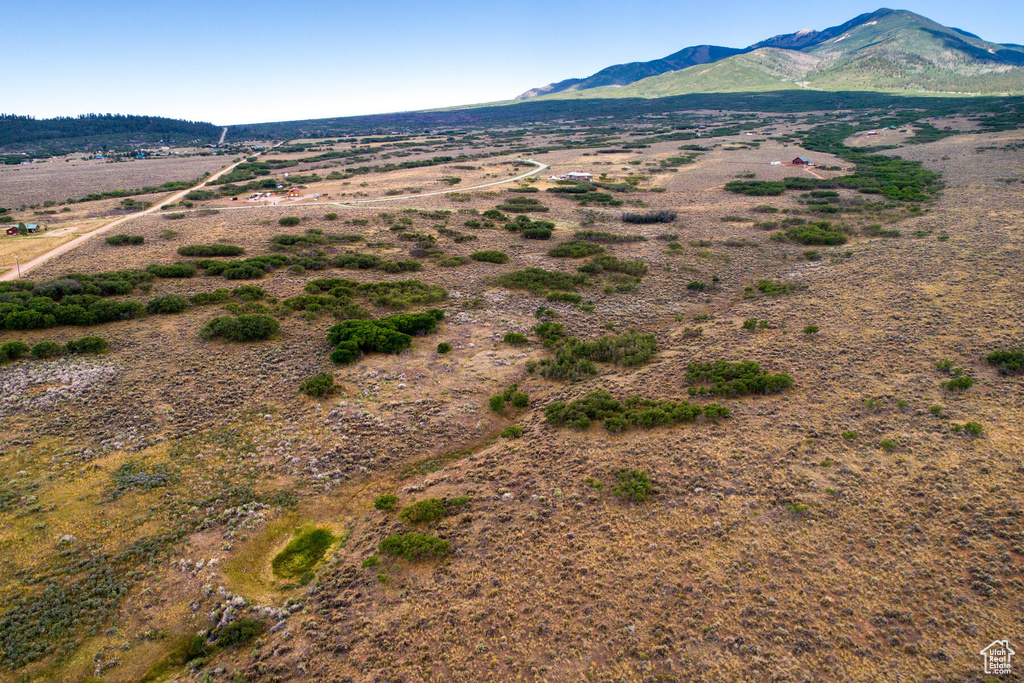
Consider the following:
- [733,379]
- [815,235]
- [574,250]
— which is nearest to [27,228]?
[574,250]

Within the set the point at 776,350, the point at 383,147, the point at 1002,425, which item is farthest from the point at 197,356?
the point at 383,147

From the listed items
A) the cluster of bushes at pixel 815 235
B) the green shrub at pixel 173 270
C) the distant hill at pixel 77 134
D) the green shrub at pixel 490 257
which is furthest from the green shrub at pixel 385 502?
the distant hill at pixel 77 134

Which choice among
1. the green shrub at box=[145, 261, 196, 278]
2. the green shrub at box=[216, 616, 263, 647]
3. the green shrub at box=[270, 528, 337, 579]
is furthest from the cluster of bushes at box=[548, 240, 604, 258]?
the green shrub at box=[216, 616, 263, 647]

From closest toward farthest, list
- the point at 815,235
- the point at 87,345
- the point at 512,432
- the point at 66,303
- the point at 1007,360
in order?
the point at 512,432
the point at 1007,360
the point at 87,345
the point at 66,303
the point at 815,235

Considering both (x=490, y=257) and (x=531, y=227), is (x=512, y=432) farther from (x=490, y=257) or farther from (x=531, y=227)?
(x=531, y=227)

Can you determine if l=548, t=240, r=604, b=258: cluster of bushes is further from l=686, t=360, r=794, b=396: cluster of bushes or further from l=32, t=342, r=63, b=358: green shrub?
l=32, t=342, r=63, b=358: green shrub

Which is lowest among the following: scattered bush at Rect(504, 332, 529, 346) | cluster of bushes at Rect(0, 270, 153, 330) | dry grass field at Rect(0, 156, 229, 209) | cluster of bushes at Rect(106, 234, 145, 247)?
scattered bush at Rect(504, 332, 529, 346)
